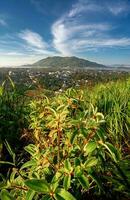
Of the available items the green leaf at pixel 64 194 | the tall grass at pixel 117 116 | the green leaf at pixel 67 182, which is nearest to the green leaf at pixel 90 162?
the green leaf at pixel 67 182

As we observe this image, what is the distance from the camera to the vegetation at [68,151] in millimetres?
2229

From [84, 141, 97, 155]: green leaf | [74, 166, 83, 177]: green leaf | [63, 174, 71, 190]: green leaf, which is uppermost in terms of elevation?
[84, 141, 97, 155]: green leaf

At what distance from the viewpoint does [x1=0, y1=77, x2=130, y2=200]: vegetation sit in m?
2.23

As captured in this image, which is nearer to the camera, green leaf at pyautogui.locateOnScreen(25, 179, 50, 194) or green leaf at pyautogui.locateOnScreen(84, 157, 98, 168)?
green leaf at pyautogui.locateOnScreen(25, 179, 50, 194)

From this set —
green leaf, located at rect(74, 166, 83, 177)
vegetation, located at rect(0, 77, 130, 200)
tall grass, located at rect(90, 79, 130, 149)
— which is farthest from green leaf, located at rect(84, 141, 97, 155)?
tall grass, located at rect(90, 79, 130, 149)

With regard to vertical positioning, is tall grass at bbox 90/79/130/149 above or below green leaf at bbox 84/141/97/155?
below

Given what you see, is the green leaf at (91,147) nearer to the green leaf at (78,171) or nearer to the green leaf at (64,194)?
the green leaf at (78,171)

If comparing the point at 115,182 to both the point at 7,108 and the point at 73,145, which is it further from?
the point at 7,108

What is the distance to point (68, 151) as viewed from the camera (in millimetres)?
2746

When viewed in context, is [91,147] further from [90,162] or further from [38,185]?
[38,185]

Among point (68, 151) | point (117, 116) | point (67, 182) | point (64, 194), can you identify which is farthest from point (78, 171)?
point (117, 116)

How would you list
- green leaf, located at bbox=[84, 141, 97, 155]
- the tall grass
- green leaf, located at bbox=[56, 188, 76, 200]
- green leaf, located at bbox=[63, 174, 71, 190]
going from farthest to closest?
the tall grass < green leaf, located at bbox=[84, 141, 97, 155] < green leaf, located at bbox=[63, 174, 71, 190] < green leaf, located at bbox=[56, 188, 76, 200]

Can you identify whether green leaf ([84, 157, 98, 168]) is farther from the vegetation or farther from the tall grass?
the tall grass

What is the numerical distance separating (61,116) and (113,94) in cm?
294
